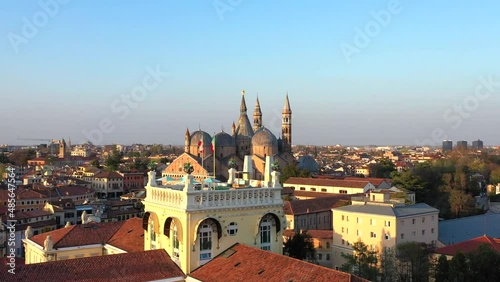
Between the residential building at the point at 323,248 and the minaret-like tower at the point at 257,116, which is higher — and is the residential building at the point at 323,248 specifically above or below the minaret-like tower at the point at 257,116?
below

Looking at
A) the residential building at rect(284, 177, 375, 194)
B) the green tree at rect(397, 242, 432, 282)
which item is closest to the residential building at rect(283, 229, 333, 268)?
the green tree at rect(397, 242, 432, 282)

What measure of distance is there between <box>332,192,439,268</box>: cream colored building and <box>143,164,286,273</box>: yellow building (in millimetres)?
20706

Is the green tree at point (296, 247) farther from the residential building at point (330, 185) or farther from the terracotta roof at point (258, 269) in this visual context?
the residential building at point (330, 185)

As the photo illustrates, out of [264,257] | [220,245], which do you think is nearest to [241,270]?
[264,257]

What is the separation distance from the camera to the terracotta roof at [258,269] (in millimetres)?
15712

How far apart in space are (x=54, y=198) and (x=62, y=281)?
183ft

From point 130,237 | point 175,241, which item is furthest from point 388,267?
point 175,241

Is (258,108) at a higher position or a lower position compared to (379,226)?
higher

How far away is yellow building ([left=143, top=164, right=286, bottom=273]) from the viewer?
62.3 ft

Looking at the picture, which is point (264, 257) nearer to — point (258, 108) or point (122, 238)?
point (122, 238)

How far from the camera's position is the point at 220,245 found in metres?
19.7

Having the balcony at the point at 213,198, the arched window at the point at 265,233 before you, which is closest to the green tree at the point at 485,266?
the arched window at the point at 265,233

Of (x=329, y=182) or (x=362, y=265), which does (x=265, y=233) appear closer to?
(x=362, y=265)

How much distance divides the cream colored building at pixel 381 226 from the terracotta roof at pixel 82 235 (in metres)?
21.9
